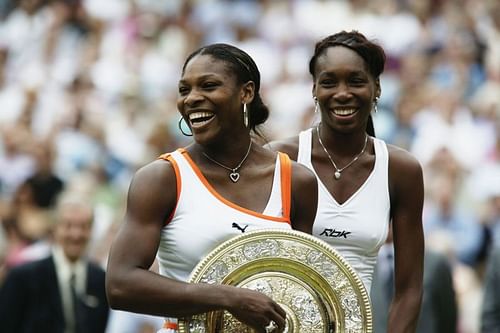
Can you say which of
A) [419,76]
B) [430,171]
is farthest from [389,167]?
[419,76]

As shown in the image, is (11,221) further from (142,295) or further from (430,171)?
(142,295)

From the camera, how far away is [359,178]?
6387mm

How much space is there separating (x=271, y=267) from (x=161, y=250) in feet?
1.29

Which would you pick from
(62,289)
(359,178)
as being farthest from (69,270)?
(359,178)

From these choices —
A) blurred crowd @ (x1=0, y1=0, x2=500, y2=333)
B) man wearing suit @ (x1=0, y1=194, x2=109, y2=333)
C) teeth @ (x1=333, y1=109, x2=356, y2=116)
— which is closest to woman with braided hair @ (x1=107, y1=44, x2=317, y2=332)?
teeth @ (x1=333, y1=109, x2=356, y2=116)

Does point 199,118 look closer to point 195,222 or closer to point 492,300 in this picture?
point 195,222

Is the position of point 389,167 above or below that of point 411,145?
below

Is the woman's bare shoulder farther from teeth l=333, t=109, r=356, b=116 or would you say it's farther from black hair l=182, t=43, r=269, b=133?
black hair l=182, t=43, r=269, b=133

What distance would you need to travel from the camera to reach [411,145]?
14.6 m

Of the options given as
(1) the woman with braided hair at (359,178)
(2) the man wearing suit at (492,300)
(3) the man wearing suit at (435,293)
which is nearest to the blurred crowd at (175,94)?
(3) the man wearing suit at (435,293)

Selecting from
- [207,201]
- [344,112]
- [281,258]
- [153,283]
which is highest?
[344,112]

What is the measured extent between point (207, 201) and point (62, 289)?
12.3ft

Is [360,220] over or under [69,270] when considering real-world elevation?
under

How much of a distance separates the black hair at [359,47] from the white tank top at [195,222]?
0.92m
